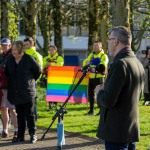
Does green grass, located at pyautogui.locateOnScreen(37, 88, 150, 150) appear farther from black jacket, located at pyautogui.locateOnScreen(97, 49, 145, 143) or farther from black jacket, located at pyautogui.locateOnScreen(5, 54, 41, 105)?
black jacket, located at pyautogui.locateOnScreen(97, 49, 145, 143)

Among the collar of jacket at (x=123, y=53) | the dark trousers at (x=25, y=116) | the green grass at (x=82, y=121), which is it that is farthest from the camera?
the green grass at (x=82, y=121)

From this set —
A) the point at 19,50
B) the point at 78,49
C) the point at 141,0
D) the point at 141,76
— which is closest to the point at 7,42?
the point at 19,50

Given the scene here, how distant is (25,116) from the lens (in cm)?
991

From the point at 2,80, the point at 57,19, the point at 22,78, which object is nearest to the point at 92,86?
the point at 2,80

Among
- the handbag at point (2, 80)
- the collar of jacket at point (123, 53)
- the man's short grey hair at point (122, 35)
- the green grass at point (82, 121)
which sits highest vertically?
the man's short grey hair at point (122, 35)

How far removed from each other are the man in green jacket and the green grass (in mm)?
3791

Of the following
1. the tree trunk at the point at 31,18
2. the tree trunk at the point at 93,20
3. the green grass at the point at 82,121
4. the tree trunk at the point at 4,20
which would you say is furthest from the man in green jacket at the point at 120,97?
the tree trunk at the point at 31,18

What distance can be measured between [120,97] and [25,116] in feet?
15.4

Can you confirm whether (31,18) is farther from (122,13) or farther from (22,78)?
(22,78)

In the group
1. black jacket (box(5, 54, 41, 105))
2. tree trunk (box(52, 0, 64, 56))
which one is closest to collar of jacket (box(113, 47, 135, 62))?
black jacket (box(5, 54, 41, 105))

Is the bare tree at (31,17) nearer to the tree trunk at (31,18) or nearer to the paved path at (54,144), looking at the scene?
the tree trunk at (31,18)

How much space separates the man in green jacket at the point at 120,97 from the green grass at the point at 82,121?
12.4ft

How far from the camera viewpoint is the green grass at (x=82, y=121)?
34.8 feet

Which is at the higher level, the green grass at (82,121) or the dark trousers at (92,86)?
the dark trousers at (92,86)
